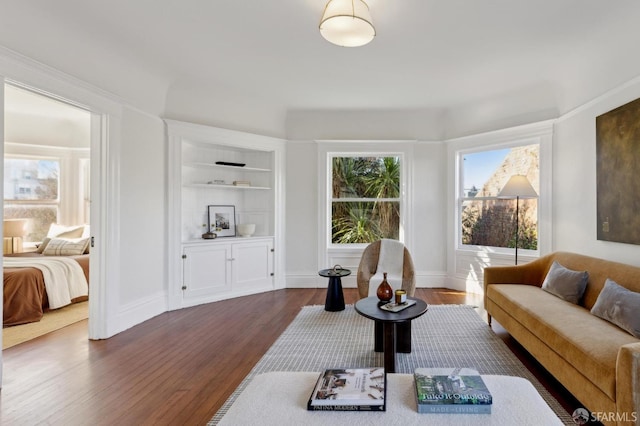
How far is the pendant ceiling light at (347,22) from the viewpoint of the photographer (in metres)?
2.29

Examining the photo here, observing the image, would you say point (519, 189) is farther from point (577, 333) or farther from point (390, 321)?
point (390, 321)

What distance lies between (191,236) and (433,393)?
4.00 metres

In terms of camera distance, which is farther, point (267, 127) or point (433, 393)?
point (267, 127)


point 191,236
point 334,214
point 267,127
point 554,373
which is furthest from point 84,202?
point 554,373

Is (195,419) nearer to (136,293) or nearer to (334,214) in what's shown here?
(136,293)

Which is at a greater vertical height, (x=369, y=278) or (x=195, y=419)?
(x=369, y=278)

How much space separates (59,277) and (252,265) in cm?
232

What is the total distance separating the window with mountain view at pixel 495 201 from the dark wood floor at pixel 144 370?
167 centimetres

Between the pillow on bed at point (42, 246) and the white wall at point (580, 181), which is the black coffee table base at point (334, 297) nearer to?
the white wall at point (580, 181)

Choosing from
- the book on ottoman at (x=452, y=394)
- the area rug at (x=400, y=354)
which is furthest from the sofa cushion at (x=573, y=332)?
the book on ottoman at (x=452, y=394)

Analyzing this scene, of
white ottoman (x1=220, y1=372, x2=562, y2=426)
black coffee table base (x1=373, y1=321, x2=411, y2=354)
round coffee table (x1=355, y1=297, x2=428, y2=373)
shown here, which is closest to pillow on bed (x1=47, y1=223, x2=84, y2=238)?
round coffee table (x1=355, y1=297, x2=428, y2=373)

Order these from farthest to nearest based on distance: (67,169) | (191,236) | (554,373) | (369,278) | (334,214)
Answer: (67,169)
(334,214)
(191,236)
(369,278)
(554,373)

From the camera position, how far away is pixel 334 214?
17.5 feet

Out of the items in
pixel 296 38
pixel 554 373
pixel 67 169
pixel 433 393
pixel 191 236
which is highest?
pixel 296 38
